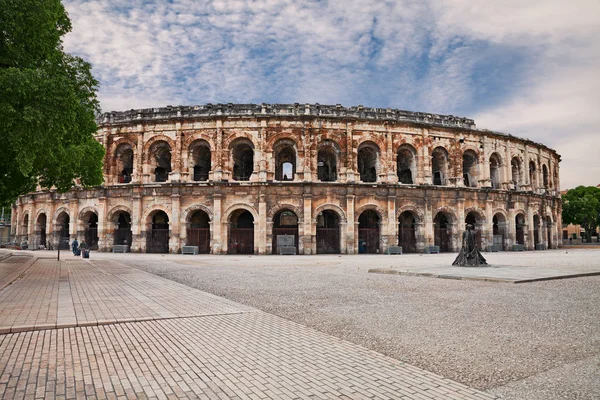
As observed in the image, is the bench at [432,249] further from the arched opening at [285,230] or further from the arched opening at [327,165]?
the arched opening at [285,230]

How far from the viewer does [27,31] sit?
34.8 feet

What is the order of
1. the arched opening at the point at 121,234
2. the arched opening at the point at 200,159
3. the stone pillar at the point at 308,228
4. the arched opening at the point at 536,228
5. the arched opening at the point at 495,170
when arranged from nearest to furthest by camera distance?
the stone pillar at the point at 308,228 < the arched opening at the point at 200,159 < the arched opening at the point at 121,234 < the arched opening at the point at 495,170 < the arched opening at the point at 536,228

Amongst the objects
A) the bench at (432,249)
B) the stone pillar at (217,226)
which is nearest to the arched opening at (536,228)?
the bench at (432,249)

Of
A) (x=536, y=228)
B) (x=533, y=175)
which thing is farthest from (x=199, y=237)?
(x=533, y=175)

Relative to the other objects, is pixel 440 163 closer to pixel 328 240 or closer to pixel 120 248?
pixel 328 240

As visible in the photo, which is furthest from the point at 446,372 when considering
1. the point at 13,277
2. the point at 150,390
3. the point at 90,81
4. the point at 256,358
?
the point at 90,81

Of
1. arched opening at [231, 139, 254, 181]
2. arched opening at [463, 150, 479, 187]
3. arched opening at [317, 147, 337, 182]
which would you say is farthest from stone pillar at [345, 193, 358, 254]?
arched opening at [463, 150, 479, 187]

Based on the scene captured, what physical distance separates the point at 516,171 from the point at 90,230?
37098 mm

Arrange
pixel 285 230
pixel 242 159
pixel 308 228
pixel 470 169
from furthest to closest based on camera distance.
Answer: pixel 470 169 < pixel 242 159 < pixel 285 230 < pixel 308 228

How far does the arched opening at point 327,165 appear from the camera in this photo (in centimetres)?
2952

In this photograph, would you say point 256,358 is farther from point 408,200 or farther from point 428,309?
point 408,200

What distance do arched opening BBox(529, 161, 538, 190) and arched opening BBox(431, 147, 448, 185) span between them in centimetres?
1103

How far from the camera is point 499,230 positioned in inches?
1255

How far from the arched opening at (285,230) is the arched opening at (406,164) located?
379 inches
